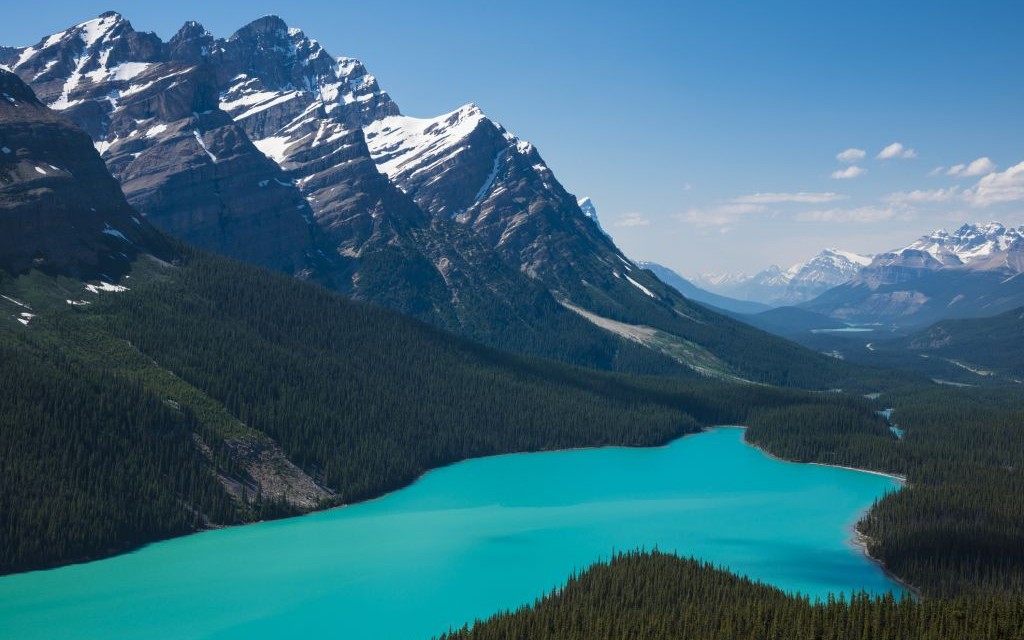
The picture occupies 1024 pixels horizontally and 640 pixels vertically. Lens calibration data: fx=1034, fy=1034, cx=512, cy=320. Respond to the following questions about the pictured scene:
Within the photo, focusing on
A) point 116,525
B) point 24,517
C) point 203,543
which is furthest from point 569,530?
point 24,517

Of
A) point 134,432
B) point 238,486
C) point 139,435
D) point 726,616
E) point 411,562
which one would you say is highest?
point 134,432

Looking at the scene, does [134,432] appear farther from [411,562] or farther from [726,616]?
[726,616]

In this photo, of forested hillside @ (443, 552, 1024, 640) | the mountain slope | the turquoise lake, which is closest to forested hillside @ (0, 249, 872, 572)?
the mountain slope

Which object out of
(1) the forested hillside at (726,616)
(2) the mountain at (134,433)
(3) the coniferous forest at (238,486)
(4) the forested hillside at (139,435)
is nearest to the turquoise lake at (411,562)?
(4) the forested hillside at (139,435)

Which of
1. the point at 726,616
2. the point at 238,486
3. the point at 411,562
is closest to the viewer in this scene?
the point at 726,616

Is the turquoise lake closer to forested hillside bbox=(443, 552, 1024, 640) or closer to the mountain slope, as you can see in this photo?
the mountain slope

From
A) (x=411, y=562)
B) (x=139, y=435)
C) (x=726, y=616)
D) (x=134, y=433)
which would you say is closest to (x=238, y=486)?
(x=139, y=435)

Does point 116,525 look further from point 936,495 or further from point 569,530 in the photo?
point 936,495

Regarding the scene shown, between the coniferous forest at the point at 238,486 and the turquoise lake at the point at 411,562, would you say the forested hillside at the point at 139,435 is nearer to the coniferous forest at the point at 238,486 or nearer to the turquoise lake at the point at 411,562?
the coniferous forest at the point at 238,486
